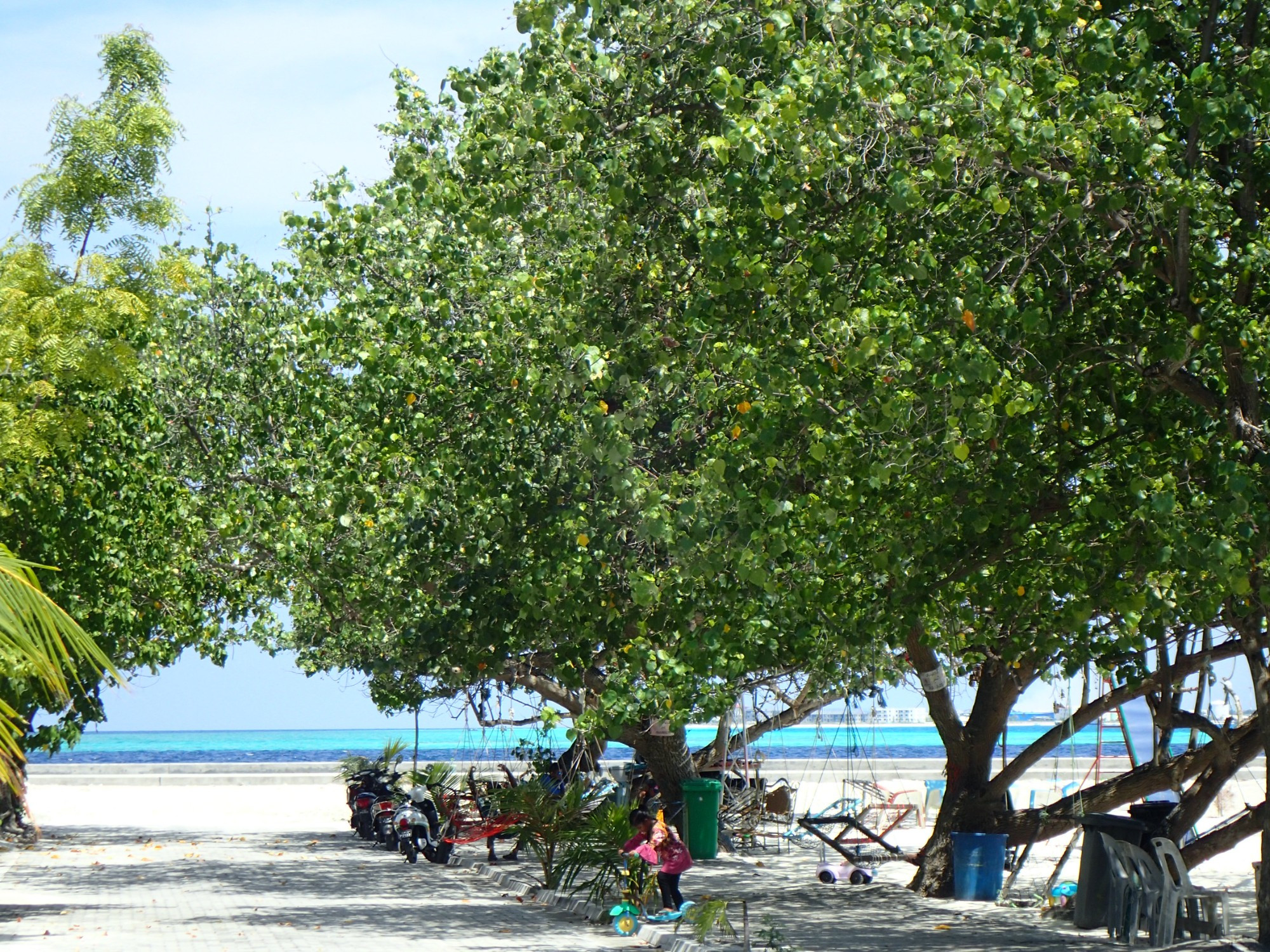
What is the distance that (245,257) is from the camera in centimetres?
1902

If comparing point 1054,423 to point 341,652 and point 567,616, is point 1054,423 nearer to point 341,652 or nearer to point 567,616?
point 567,616

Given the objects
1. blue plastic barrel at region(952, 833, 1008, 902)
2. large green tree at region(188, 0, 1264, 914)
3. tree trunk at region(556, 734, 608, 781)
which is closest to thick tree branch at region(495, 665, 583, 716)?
tree trunk at region(556, 734, 608, 781)

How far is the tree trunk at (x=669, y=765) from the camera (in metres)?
21.2

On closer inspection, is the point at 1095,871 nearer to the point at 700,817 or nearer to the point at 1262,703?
the point at 1262,703

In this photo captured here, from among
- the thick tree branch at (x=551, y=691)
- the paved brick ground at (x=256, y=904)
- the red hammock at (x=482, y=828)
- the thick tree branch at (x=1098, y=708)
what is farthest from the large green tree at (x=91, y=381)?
the thick tree branch at (x=1098, y=708)

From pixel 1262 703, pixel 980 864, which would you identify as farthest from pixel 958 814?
pixel 1262 703

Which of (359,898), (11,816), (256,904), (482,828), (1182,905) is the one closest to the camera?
(1182,905)

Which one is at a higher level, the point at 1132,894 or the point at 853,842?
the point at 1132,894

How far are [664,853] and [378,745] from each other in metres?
96.2

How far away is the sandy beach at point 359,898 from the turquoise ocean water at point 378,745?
759 cm

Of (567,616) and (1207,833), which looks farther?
(1207,833)

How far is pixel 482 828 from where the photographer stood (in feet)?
70.7

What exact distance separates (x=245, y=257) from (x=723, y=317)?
11.7m

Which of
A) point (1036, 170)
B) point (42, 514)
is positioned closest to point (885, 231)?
point (1036, 170)
